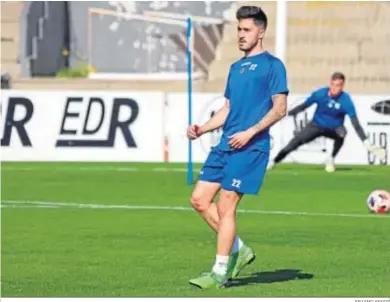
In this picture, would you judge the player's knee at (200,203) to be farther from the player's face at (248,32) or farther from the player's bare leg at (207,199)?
the player's face at (248,32)

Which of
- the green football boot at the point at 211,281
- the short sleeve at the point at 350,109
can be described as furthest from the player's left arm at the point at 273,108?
the short sleeve at the point at 350,109

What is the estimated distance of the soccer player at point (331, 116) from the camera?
2570 centimetres

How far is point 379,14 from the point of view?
43031 mm

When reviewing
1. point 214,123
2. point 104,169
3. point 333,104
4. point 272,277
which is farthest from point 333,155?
point 214,123

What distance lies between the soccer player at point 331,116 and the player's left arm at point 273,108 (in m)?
15.1

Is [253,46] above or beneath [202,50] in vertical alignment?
above

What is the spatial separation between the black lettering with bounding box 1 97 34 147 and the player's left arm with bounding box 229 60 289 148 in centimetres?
2040

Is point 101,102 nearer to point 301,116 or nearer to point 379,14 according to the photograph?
point 301,116

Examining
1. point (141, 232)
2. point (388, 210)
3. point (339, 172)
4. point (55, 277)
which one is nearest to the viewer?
point (55, 277)

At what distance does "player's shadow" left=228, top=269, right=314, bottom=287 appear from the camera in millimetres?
11078

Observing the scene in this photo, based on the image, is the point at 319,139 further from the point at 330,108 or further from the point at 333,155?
the point at 330,108

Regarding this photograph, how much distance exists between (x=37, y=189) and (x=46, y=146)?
8956mm

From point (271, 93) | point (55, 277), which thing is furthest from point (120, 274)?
point (271, 93)

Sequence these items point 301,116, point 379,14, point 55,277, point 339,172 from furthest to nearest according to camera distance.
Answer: point 379,14
point 301,116
point 339,172
point 55,277
